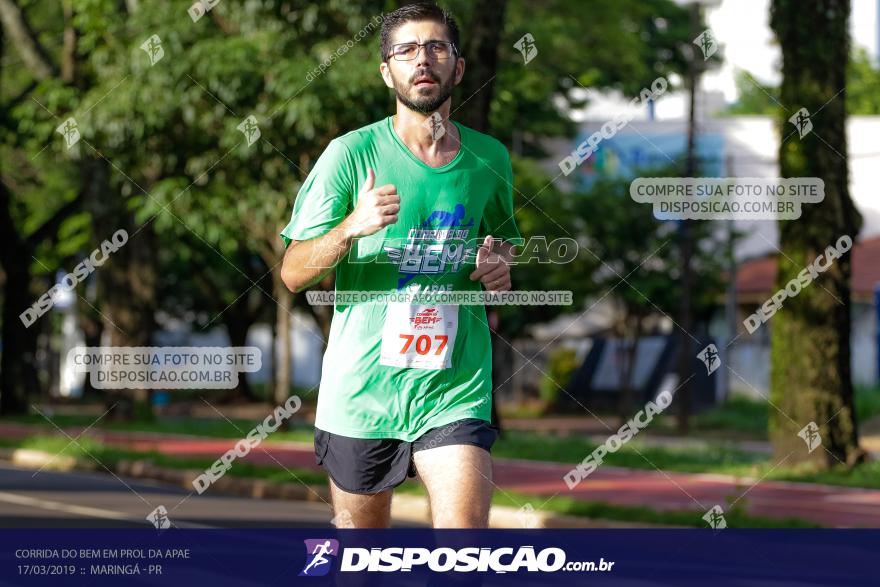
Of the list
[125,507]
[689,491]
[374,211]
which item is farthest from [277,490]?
[374,211]

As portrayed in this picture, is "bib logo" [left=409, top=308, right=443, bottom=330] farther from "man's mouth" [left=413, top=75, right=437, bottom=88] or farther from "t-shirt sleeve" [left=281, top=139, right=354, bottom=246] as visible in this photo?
"man's mouth" [left=413, top=75, right=437, bottom=88]

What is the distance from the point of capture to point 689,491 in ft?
46.4

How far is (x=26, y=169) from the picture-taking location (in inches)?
1436

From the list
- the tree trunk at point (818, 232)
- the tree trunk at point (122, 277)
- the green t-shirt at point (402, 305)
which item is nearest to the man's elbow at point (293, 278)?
the green t-shirt at point (402, 305)

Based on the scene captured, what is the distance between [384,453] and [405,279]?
503mm

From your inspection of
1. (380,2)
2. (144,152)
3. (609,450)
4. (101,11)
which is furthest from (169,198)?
(609,450)

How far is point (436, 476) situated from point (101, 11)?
17.2 metres

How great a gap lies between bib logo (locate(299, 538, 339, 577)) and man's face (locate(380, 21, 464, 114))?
1.27 meters

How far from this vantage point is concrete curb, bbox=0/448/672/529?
1203 centimetres

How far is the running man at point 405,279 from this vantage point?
173 inches

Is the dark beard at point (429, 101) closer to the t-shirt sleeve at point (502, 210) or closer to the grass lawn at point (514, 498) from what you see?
the t-shirt sleeve at point (502, 210)

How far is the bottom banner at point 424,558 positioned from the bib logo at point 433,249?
2.45 ft

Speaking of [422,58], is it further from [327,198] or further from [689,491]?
[689,491]

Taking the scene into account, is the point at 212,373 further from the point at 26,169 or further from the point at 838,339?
the point at 26,169
